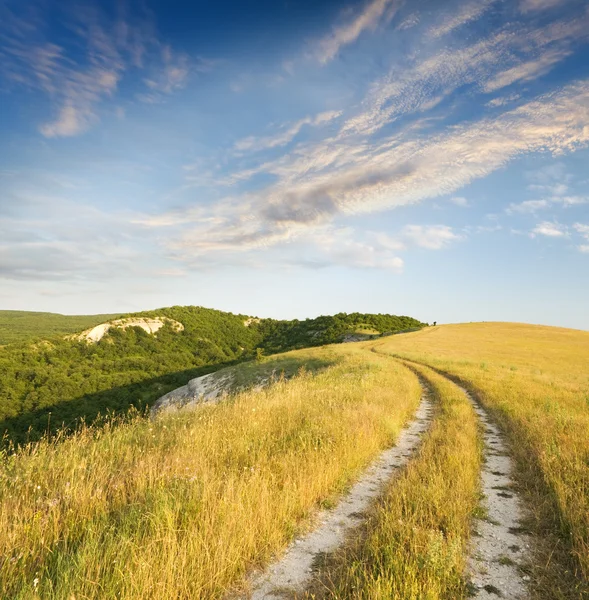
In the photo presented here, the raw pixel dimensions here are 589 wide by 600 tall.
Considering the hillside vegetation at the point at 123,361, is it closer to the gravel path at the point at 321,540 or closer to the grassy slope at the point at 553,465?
the grassy slope at the point at 553,465

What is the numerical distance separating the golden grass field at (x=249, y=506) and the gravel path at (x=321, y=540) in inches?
6.7

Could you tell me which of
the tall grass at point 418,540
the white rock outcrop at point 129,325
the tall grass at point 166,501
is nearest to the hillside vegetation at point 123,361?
the white rock outcrop at point 129,325

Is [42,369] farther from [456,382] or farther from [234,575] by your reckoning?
[234,575]

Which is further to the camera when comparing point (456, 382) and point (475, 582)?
point (456, 382)

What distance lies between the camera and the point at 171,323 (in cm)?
16088

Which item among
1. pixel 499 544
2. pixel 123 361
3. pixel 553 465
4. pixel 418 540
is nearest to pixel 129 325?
pixel 123 361

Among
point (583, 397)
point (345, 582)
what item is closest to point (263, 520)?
point (345, 582)

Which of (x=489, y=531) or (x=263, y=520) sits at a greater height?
(x=263, y=520)

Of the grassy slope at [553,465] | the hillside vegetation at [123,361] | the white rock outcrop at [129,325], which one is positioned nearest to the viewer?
the grassy slope at [553,465]

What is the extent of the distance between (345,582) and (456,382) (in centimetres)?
2008

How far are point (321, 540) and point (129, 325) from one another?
15700cm

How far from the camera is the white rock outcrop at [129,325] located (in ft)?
423

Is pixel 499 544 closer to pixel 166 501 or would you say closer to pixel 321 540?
pixel 321 540

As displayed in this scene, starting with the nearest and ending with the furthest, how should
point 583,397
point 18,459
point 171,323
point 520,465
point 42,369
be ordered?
point 18,459 < point 520,465 < point 583,397 < point 42,369 < point 171,323
